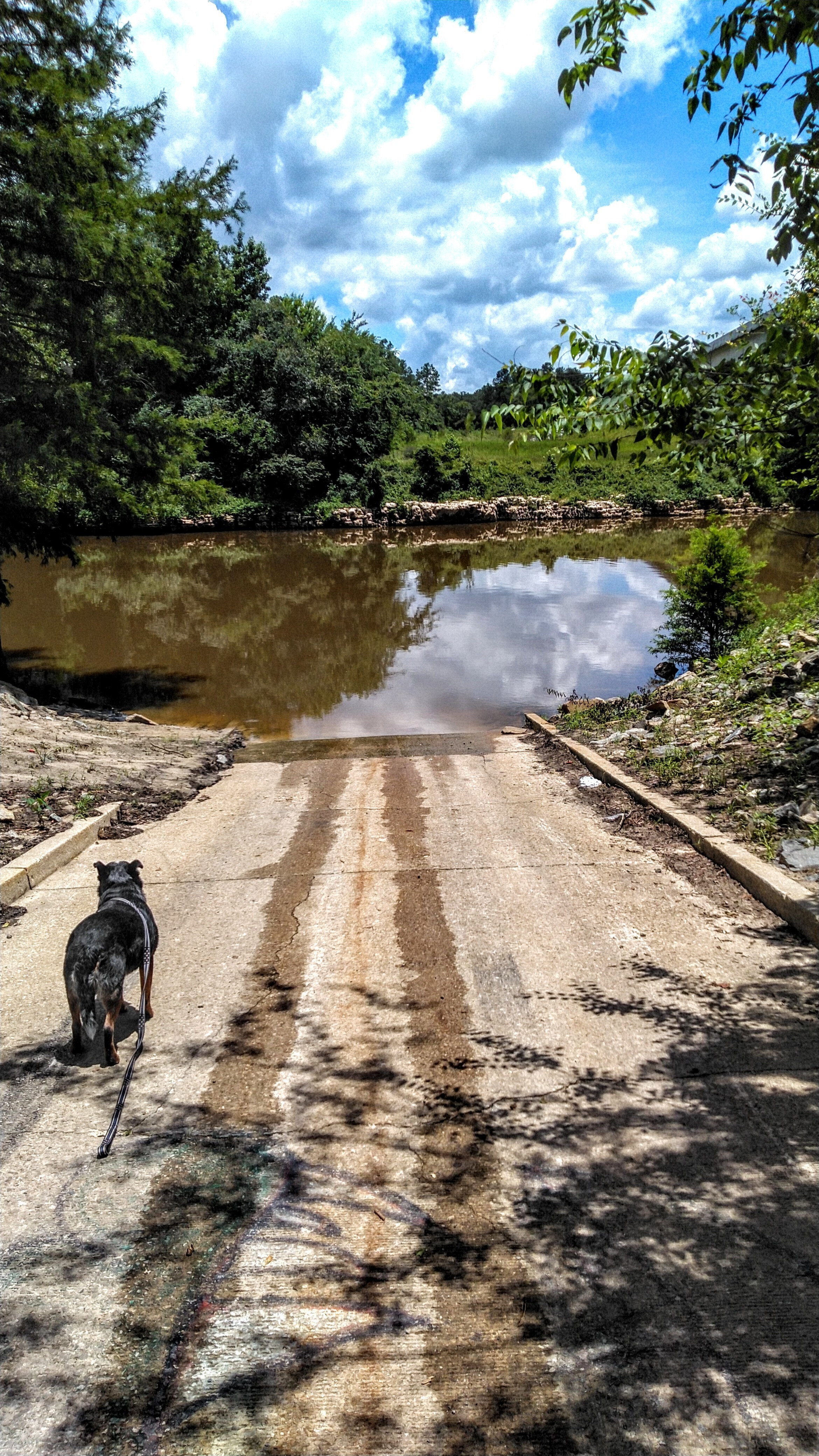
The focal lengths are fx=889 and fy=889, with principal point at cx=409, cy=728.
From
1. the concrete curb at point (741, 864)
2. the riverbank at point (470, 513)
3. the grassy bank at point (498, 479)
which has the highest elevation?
the grassy bank at point (498, 479)

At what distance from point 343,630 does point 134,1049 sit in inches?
723

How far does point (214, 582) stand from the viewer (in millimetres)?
28281

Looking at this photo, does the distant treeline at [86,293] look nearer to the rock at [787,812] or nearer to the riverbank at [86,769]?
the riverbank at [86,769]

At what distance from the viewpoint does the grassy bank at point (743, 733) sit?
6477 millimetres

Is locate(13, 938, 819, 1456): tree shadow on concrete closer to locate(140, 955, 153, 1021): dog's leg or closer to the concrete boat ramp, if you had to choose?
the concrete boat ramp

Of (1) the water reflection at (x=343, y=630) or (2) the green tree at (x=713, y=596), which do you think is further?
(1) the water reflection at (x=343, y=630)

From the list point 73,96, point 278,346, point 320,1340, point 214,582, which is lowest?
point 320,1340

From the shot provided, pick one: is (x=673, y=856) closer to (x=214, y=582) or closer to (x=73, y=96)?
(x=73, y=96)

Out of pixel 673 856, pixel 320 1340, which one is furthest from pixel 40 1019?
pixel 673 856

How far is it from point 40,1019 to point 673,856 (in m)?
4.16

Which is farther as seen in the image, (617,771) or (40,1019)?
(617,771)

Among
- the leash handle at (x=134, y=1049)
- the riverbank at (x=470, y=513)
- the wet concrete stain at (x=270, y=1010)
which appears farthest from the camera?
the riverbank at (x=470, y=513)

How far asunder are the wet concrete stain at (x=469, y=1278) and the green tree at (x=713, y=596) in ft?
33.3

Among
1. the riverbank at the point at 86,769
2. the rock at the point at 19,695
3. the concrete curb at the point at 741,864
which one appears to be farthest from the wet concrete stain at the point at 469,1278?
the rock at the point at 19,695
